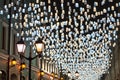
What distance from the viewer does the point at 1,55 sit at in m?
38.1

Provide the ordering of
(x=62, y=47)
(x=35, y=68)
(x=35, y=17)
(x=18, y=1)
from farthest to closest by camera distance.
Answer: (x=35, y=68), (x=62, y=47), (x=35, y=17), (x=18, y=1)

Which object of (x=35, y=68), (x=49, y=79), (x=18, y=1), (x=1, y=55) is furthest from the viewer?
(x=49, y=79)

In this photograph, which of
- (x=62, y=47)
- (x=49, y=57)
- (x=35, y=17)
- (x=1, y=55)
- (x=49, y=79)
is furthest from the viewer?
(x=49, y=79)

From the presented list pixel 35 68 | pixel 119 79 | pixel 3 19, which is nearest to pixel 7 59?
pixel 3 19

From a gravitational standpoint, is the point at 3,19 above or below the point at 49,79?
above

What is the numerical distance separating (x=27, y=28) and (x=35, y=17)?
2483 mm

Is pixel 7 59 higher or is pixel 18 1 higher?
pixel 18 1

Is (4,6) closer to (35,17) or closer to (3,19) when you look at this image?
(3,19)

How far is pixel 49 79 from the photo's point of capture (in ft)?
219

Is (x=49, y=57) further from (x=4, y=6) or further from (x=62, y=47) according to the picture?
(x=4, y=6)

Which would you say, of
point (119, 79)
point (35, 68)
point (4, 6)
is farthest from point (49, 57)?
point (4, 6)

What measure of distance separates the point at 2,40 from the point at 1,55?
2531 millimetres

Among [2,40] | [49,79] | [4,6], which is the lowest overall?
[49,79]

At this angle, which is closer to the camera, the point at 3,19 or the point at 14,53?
the point at 3,19
